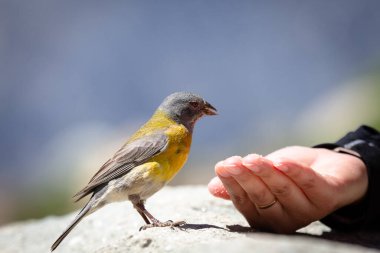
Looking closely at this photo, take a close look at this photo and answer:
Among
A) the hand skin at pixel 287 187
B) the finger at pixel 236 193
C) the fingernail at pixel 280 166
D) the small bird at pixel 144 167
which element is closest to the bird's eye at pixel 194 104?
the small bird at pixel 144 167

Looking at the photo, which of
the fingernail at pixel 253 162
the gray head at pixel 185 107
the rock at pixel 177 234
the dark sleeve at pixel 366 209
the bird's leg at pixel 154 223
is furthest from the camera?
the gray head at pixel 185 107

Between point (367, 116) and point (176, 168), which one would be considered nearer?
point (176, 168)

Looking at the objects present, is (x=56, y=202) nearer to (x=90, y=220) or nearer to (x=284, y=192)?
(x=90, y=220)

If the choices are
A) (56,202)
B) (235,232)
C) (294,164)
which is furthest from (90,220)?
(56,202)

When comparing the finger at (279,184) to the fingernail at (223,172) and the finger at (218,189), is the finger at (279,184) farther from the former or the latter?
the finger at (218,189)

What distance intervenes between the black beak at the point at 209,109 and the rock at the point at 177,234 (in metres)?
0.93

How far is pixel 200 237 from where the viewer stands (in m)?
3.30

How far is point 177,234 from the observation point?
11.1ft

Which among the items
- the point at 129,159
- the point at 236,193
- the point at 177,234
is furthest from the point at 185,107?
the point at 177,234

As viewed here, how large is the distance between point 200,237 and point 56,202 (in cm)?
927

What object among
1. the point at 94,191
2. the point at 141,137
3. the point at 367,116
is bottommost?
the point at 367,116

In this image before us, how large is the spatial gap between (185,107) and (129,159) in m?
0.76

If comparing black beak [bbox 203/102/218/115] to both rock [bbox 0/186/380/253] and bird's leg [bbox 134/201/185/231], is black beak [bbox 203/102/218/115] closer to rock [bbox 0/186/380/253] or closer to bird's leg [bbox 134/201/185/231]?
rock [bbox 0/186/380/253]

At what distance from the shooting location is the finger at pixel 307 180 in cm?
350
